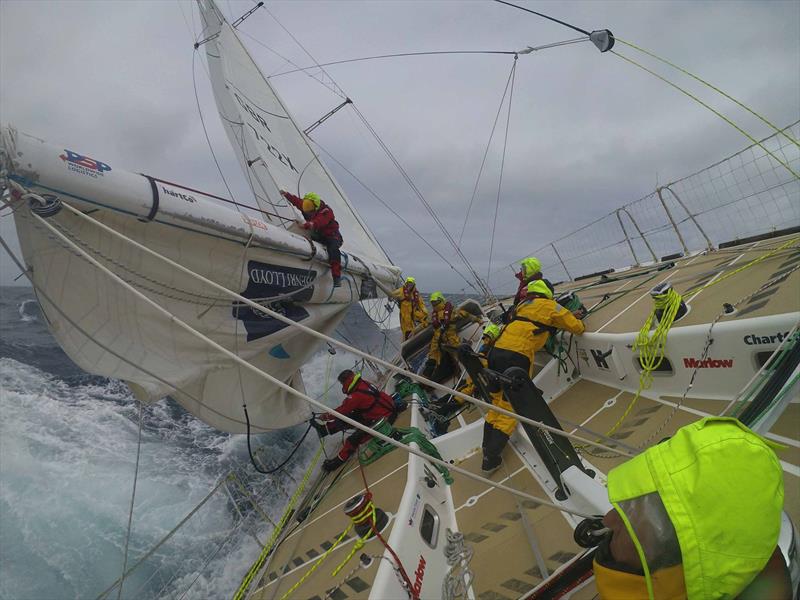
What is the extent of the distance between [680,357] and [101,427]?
6941 millimetres

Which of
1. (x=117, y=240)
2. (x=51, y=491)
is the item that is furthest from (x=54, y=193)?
(x=51, y=491)

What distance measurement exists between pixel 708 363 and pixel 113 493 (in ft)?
18.7

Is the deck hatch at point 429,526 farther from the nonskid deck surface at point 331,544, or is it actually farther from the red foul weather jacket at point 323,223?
the red foul weather jacket at point 323,223

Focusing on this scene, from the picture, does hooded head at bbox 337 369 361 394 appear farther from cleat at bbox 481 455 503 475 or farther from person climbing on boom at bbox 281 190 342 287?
cleat at bbox 481 455 503 475

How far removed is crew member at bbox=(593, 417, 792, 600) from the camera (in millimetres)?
709

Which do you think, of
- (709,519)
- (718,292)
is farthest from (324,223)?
(709,519)

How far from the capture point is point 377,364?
7.36 ft

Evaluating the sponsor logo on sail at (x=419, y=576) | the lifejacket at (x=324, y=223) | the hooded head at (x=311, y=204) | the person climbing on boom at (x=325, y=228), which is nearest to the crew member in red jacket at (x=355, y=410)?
the person climbing on boom at (x=325, y=228)

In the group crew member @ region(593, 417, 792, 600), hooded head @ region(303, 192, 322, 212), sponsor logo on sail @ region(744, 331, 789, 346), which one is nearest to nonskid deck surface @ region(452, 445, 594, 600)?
crew member @ region(593, 417, 792, 600)

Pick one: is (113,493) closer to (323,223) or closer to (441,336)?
(323,223)

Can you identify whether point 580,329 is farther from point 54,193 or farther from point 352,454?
point 54,193

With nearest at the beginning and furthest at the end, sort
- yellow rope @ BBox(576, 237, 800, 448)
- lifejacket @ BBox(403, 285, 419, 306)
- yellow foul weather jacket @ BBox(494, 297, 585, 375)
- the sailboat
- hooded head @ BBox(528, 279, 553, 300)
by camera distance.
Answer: the sailboat < yellow rope @ BBox(576, 237, 800, 448) < yellow foul weather jacket @ BBox(494, 297, 585, 375) < hooded head @ BBox(528, 279, 553, 300) < lifejacket @ BBox(403, 285, 419, 306)

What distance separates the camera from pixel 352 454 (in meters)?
4.58

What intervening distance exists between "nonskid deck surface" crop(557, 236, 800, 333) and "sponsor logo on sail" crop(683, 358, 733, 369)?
257 millimetres
